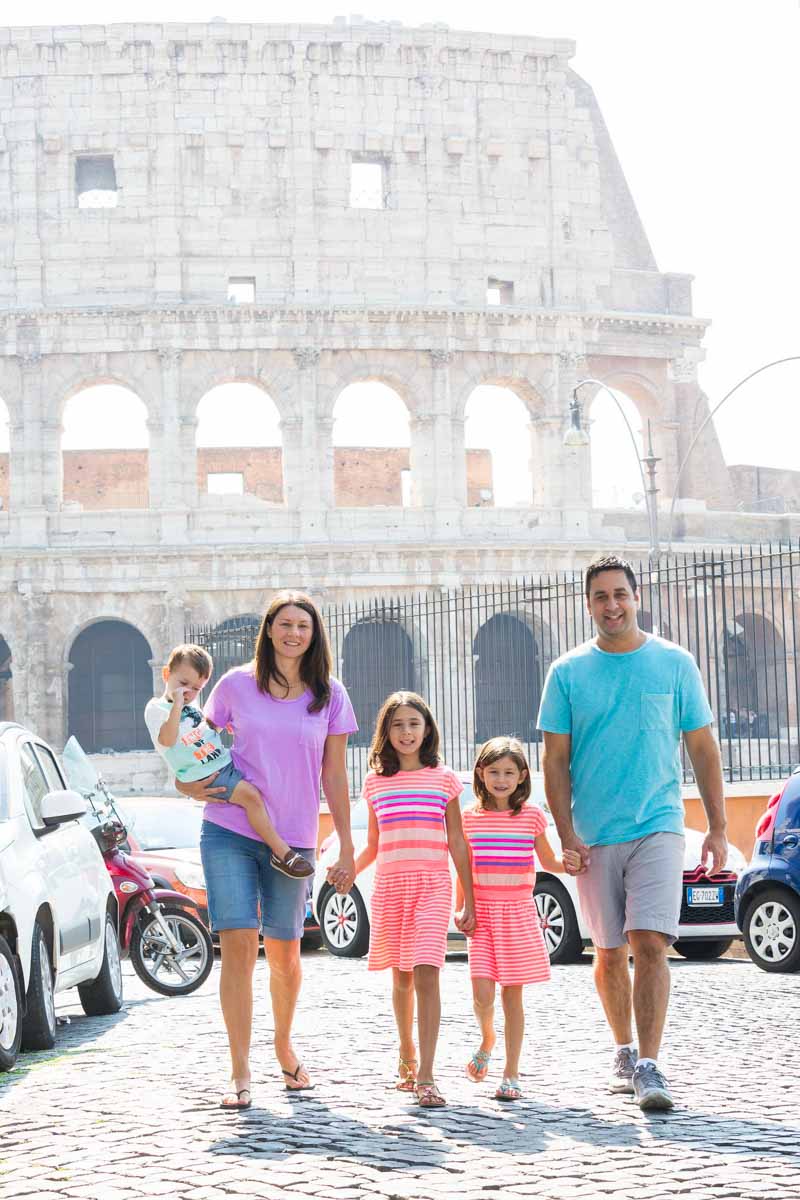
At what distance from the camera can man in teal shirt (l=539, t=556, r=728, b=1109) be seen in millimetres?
6246

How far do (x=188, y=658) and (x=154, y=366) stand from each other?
2943 centimetres

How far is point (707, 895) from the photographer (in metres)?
12.5

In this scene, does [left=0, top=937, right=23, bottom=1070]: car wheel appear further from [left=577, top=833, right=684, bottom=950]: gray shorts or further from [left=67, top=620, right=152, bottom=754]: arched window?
[left=67, top=620, right=152, bottom=754]: arched window

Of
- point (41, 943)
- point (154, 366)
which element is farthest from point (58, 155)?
point (41, 943)

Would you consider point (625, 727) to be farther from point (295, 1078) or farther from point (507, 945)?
point (295, 1078)

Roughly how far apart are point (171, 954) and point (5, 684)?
27305mm

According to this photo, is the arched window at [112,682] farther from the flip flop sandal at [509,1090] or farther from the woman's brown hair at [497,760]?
the flip flop sandal at [509,1090]

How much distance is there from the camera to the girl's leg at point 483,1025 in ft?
21.4

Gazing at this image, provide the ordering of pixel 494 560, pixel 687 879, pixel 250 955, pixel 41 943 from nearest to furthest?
pixel 250 955
pixel 41 943
pixel 687 879
pixel 494 560

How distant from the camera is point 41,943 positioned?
318 inches

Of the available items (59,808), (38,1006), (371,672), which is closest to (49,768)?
(59,808)

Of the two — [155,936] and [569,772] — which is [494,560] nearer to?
[155,936]

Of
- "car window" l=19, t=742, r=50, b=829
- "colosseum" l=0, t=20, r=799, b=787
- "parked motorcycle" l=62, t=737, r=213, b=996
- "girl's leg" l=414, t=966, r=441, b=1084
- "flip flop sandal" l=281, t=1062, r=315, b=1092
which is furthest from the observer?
"colosseum" l=0, t=20, r=799, b=787

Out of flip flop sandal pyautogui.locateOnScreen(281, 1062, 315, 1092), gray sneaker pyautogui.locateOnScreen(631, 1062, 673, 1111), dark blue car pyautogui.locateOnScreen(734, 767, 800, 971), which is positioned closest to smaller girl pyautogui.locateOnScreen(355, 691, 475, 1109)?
flip flop sandal pyautogui.locateOnScreen(281, 1062, 315, 1092)
